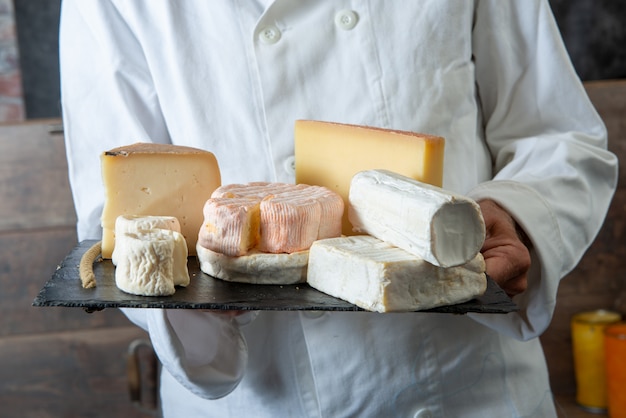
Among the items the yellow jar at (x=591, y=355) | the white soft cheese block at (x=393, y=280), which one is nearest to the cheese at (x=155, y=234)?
the white soft cheese block at (x=393, y=280)

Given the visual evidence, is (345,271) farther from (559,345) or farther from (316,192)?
(559,345)

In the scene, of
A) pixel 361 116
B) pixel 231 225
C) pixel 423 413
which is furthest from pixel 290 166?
pixel 423 413

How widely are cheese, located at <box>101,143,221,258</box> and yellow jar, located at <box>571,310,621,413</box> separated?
1275mm

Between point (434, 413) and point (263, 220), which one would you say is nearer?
point (263, 220)

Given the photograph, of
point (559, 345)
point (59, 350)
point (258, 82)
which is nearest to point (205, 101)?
point (258, 82)

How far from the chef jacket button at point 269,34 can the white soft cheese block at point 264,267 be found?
29cm

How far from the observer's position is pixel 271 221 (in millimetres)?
670

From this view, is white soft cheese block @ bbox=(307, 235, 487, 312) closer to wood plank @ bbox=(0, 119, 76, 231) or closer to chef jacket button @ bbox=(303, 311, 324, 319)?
chef jacket button @ bbox=(303, 311, 324, 319)

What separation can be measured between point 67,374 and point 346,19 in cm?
119

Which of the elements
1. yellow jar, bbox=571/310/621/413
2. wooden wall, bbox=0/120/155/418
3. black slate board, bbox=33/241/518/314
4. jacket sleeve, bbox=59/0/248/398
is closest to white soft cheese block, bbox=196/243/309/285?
black slate board, bbox=33/241/518/314

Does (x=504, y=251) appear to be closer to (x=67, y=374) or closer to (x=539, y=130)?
(x=539, y=130)

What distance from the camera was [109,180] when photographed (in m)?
0.74

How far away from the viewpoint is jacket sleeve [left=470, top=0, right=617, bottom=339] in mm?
849

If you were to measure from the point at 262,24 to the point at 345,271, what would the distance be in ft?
1.18
